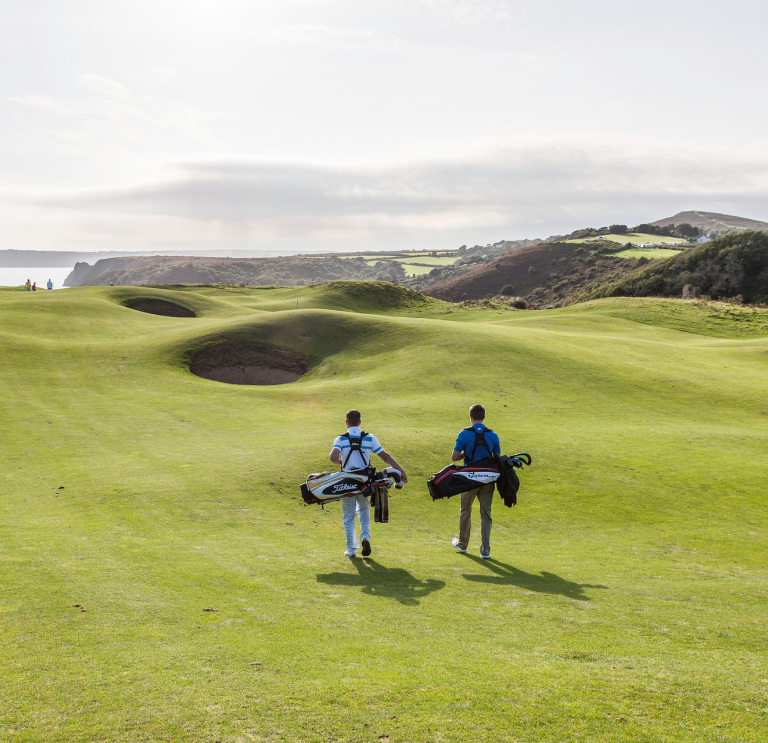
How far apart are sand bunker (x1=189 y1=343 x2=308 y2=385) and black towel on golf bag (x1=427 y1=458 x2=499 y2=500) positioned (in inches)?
1093

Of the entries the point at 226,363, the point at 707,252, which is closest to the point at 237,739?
the point at 226,363

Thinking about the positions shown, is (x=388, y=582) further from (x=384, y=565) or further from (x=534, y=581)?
(x=534, y=581)

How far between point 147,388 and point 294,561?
72.8 ft

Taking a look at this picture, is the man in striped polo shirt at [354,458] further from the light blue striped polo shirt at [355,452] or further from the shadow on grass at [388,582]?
the shadow on grass at [388,582]

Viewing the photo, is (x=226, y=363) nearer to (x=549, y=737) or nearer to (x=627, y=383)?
(x=627, y=383)

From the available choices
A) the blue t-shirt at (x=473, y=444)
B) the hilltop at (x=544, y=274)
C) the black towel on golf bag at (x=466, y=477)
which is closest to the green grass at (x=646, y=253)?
the hilltop at (x=544, y=274)

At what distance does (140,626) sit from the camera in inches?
293

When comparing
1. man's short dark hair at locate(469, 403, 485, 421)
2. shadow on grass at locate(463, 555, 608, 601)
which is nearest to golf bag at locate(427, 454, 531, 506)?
man's short dark hair at locate(469, 403, 485, 421)

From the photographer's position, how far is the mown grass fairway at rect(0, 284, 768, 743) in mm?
5461

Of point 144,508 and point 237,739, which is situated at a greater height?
point 237,739

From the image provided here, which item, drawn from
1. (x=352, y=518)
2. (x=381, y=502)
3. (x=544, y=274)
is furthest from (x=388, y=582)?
(x=544, y=274)

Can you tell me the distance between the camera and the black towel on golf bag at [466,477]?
11.4m

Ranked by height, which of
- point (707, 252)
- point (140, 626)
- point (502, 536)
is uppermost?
point (707, 252)

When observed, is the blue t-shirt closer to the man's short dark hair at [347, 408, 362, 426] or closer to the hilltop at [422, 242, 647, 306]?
the man's short dark hair at [347, 408, 362, 426]
